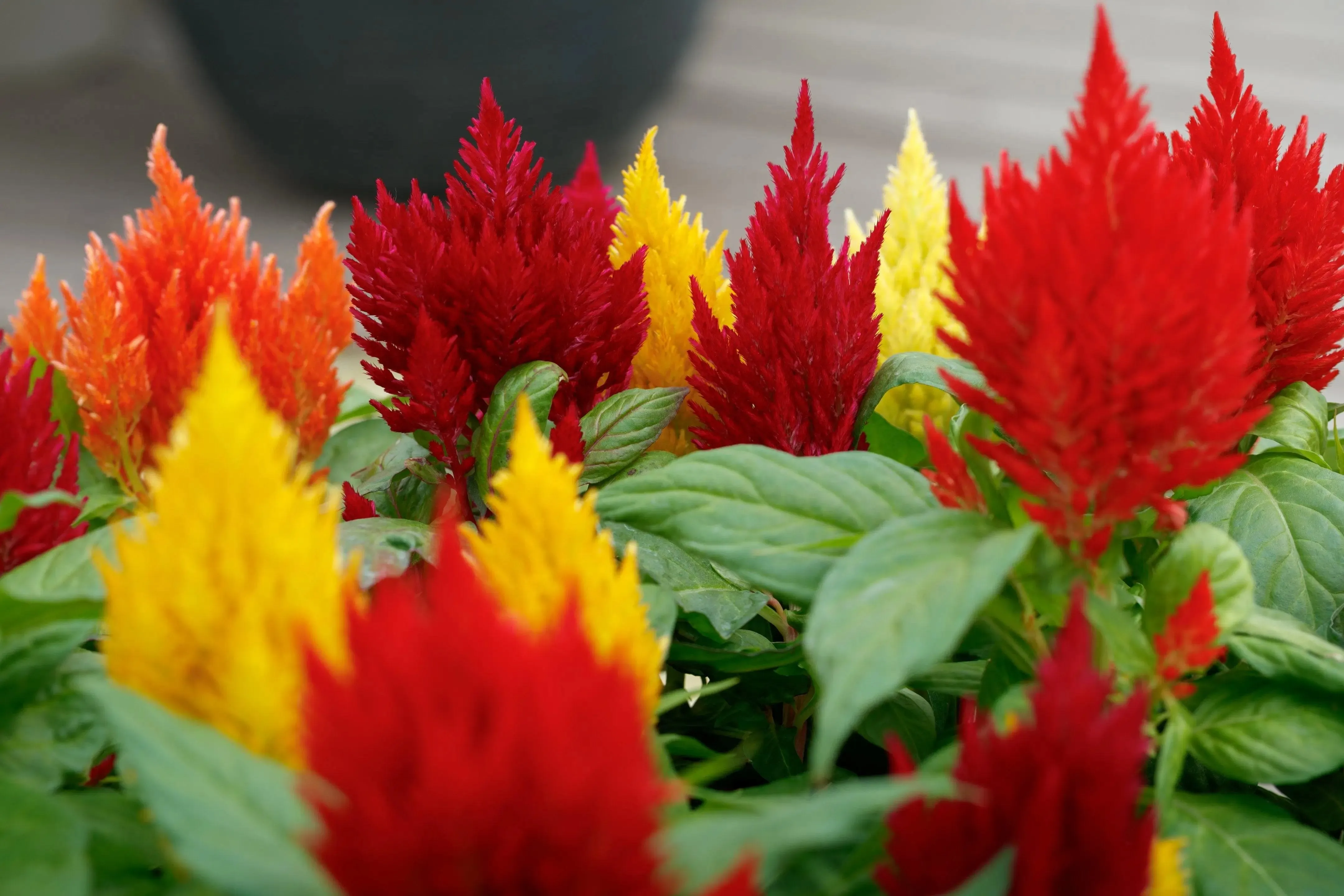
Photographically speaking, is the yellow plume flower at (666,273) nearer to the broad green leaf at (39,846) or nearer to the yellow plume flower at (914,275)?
the yellow plume flower at (914,275)

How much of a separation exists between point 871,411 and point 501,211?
285 millimetres

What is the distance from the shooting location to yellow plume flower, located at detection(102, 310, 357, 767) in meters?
0.39

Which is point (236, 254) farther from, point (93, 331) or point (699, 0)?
point (699, 0)

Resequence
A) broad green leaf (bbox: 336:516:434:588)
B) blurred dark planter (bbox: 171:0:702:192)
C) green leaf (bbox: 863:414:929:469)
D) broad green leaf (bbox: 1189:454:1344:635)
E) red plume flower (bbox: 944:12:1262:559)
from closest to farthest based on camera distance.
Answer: red plume flower (bbox: 944:12:1262:559), broad green leaf (bbox: 336:516:434:588), broad green leaf (bbox: 1189:454:1344:635), green leaf (bbox: 863:414:929:469), blurred dark planter (bbox: 171:0:702:192)

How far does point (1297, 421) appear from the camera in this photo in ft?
2.58

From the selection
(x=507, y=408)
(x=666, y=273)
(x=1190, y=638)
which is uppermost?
(x=666, y=273)

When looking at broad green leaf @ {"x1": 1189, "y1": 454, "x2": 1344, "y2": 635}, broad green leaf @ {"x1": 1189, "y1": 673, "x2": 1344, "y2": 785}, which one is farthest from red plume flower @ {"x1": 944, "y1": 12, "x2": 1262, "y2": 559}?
broad green leaf @ {"x1": 1189, "y1": 454, "x2": 1344, "y2": 635}

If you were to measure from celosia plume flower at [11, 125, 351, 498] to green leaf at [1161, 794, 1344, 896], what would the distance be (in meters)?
0.63

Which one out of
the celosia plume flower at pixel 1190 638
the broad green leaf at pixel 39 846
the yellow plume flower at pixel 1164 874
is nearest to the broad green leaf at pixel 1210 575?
the celosia plume flower at pixel 1190 638

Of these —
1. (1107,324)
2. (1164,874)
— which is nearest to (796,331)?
(1107,324)

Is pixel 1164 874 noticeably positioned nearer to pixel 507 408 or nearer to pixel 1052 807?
pixel 1052 807

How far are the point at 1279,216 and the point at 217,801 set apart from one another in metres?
0.72

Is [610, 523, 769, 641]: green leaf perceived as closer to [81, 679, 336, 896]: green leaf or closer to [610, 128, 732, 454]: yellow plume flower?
[610, 128, 732, 454]: yellow plume flower

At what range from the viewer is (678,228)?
3.04 ft
